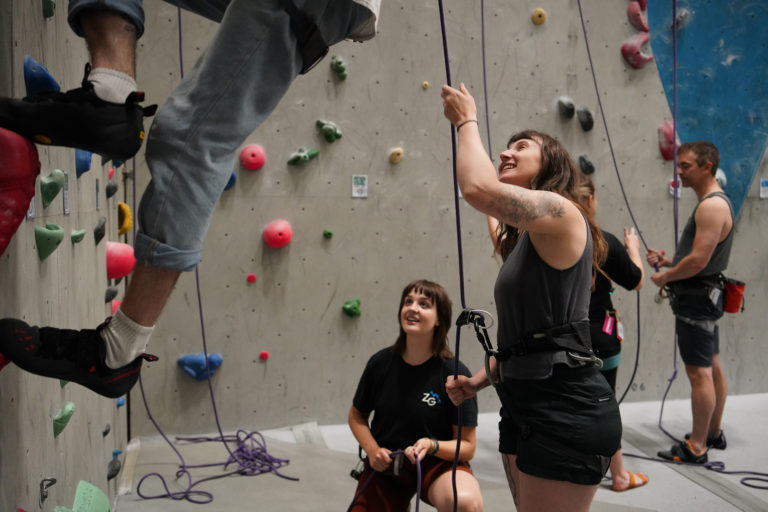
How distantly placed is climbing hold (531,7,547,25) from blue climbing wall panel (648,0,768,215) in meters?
0.72

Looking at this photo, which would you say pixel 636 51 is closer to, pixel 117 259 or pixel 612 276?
pixel 612 276

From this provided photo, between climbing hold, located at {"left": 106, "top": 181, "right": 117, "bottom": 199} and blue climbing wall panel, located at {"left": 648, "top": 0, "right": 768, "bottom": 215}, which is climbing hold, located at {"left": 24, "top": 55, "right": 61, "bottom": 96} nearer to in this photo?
climbing hold, located at {"left": 106, "top": 181, "right": 117, "bottom": 199}

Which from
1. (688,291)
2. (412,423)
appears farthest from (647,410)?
(412,423)

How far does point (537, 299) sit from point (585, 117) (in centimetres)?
251

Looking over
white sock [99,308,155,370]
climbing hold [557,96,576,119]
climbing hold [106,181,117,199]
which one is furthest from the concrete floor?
white sock [99,308,155,370]

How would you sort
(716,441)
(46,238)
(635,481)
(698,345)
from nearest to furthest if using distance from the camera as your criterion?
(46,238) → (635,481) → (698,345) → (716,441)

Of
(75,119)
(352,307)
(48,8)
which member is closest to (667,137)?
(352,307)

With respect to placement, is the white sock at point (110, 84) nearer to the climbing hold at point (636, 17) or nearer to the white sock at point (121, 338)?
the white sock at point (121, 338)

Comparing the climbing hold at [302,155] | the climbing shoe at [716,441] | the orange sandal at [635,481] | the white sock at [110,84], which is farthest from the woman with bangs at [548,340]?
the climbing shoe at [716,441]

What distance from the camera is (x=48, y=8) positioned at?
1406mm

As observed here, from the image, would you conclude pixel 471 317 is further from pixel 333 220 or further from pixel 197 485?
pixel 333 220

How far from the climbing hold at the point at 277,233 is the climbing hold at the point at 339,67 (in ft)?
2.64

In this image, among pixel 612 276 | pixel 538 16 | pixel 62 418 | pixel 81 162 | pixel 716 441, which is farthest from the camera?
pixel 538 16

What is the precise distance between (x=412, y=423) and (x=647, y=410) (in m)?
2.38
